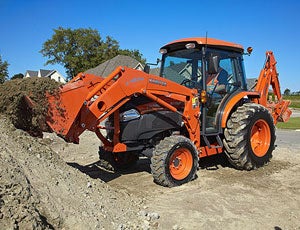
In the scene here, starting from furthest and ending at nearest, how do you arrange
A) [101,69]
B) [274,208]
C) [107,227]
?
[101,69]
[274,208]
[107,227]

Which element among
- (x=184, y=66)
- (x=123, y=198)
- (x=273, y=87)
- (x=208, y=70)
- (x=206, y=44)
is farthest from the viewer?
(x=273, y=87)

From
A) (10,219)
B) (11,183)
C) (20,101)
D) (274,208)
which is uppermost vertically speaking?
(20,101)

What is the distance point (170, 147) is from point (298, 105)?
157ft

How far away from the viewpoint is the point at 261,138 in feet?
25.4

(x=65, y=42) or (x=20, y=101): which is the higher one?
(x=65, y=42)

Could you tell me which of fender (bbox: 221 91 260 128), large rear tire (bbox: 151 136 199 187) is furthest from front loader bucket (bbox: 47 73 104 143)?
fender (bbox: 221 91 260 128)

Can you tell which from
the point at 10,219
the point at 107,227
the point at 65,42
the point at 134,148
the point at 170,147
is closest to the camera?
the point at 10,219

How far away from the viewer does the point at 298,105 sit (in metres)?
48.9

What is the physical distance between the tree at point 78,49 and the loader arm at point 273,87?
143 ft

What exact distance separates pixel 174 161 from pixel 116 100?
157 centimetres

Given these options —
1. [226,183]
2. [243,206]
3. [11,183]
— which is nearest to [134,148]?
[226,183]

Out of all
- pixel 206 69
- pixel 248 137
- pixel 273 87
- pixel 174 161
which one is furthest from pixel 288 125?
pixel 174 161

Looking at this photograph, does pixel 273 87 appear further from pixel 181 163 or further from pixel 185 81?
pixel 181 163

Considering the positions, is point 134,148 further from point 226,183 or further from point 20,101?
point 20,101
